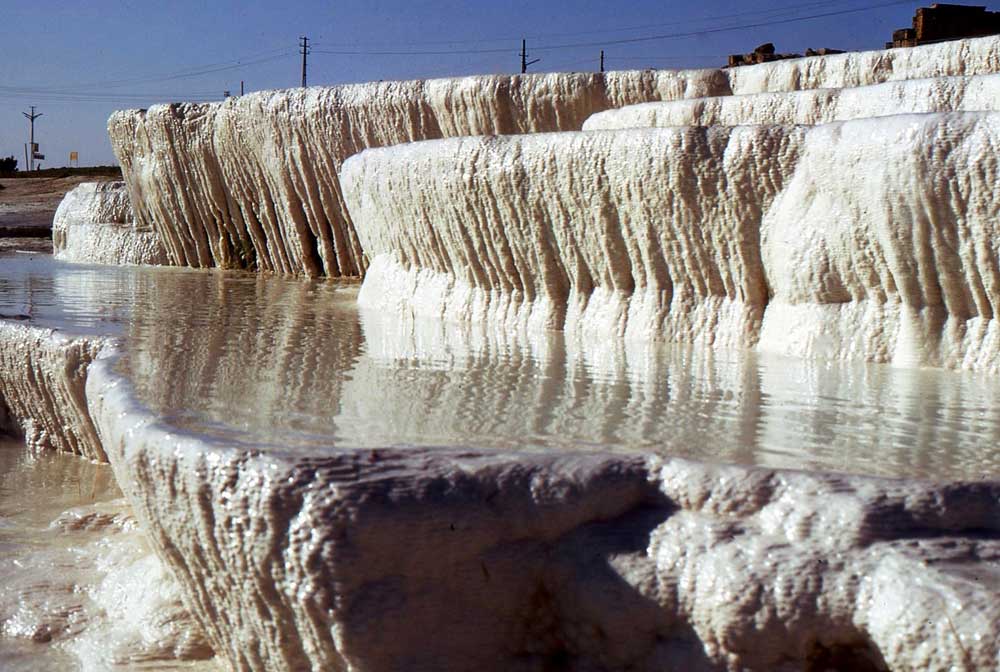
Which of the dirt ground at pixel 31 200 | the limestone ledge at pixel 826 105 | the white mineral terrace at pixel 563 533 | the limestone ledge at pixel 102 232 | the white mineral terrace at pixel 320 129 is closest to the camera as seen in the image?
the white mineral terrace at pixel 563 533

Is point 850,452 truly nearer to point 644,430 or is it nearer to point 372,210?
point 644,430

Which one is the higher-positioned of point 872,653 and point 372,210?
point 372,210

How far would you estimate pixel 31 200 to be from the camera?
26.2 metres

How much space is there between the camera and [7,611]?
3.78 metres

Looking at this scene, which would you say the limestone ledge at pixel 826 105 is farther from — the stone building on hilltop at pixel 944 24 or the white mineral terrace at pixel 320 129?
the stone building on hilltop at pixel 944 24

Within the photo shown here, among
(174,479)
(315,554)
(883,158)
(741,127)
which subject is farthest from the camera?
(741,127)

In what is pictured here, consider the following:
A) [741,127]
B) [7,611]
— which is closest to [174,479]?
[7,611]

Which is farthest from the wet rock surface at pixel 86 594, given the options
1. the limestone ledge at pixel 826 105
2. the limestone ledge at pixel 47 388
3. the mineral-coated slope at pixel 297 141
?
the mineral-coated slope at pixel 297 141

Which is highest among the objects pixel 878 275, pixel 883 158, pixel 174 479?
pixel 883 158

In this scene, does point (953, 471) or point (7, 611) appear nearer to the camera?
point (953, 471)

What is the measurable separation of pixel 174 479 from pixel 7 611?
4.66ft

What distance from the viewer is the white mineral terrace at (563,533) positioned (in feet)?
7.53

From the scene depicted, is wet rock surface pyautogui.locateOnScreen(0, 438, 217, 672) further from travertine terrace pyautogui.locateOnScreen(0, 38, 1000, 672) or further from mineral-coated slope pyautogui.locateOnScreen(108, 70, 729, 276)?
mineral-coated slope pyautogui.locateOnScreen(108, 70, 729, 276)

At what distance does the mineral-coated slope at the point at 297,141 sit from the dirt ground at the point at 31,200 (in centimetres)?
907
